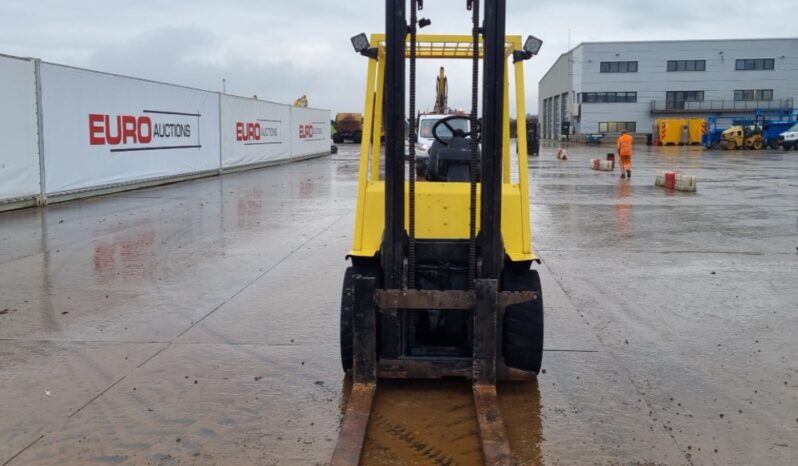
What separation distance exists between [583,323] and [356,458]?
11.2 feet

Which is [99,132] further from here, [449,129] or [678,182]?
[678,182]

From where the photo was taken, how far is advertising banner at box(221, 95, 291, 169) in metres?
26.4

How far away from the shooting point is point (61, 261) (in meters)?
9.34

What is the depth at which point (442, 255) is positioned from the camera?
4789 mm

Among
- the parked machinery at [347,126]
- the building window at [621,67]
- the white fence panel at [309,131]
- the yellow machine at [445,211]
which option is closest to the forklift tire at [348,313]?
the yellow machine at [445,211]

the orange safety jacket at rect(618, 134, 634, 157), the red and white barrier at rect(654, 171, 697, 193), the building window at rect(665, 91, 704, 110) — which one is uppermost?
the building window at rect(665, 91, 704, 110)

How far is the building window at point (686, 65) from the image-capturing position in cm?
7206

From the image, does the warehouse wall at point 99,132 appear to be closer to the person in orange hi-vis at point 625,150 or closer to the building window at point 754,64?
the person in orange hi-vis at point 625,150

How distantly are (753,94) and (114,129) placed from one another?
2719 inches

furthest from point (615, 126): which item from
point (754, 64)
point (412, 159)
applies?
point (412, 159)

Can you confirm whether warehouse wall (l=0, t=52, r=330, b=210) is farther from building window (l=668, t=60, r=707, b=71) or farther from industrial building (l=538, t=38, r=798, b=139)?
building window (l=668, t=60, r=707, b=71)

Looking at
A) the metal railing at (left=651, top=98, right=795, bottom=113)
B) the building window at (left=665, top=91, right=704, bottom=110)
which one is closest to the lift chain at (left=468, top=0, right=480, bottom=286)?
the metal railing at (left=651, top=98, right=795, bottom=113)

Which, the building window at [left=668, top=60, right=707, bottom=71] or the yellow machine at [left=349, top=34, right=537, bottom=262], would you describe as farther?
the building window at [left=668, top=60, right=707, bottom=71]

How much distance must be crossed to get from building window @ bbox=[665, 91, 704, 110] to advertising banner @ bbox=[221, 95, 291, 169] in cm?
5006
